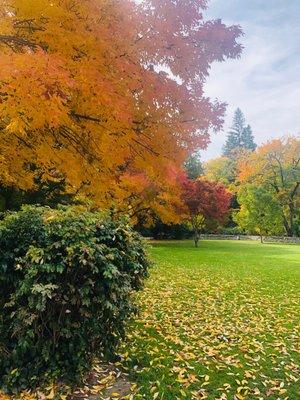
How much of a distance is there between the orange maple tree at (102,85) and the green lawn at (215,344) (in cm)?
253

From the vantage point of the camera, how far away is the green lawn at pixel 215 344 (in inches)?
147

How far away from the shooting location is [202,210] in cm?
2555

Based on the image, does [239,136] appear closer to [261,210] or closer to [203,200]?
[261,210]

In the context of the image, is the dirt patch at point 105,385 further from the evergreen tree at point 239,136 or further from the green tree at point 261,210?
the evergreen tree at point 239,136

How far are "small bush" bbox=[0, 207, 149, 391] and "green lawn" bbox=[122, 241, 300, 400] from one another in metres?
0.79

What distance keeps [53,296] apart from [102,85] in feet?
8.30

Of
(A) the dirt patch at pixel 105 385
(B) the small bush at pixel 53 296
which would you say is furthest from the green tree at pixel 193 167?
(B) the small bush at pixel 53 296

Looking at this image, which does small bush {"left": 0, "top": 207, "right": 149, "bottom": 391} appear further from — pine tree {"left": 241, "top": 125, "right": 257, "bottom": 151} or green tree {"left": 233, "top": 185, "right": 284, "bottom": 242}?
pine tree {"left": 241, "top": 125, "right": 257, "bottom": 151}

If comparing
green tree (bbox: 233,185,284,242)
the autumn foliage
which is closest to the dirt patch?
the autumn foliage

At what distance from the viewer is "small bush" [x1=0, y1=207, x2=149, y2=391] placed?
3.35 m

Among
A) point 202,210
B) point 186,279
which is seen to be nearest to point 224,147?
point 202,210

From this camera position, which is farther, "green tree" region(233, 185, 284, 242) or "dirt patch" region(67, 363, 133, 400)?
"green tree" region(233, 185, 284, 242)

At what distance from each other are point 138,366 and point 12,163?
12.4ft

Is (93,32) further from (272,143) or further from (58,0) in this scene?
(272,143)
